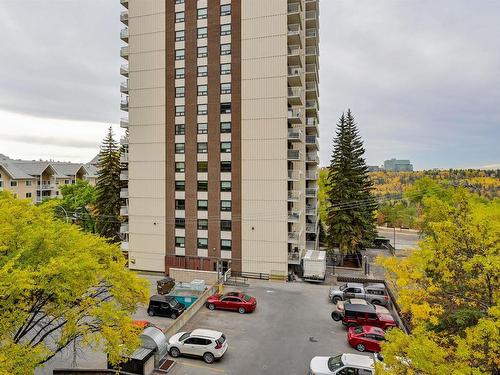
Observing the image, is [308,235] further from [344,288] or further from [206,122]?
[206,122]

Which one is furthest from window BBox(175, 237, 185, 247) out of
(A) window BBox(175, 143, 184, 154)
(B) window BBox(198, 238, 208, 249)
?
(A) window BBox(175, 143, 184, 154)

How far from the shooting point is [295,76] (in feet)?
116

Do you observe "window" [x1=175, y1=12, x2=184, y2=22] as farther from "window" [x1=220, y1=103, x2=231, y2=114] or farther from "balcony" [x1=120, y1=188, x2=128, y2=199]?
"balcony" [x1=120, y1=188, x2=128, y2=199]

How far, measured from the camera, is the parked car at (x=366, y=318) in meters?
22.2

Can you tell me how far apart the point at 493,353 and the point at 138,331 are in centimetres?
1299

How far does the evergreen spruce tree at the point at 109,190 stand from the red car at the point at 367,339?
33.4 meters

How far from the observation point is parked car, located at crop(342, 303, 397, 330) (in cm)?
2223

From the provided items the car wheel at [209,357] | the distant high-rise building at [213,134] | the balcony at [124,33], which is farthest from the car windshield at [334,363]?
the balcony at [124,33]

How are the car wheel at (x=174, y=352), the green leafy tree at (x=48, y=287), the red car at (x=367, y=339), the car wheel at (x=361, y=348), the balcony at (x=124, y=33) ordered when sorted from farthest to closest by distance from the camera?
1. the balcony at (x=124, y=33)
2. the car wheel at (x=361, y=348)
3. the red car at (x=367, y=339)
4. the car wheel at (x=174, y=352)
5. the green leafy tree at (x=48, y=287)

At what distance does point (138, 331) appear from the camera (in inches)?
Result: 589

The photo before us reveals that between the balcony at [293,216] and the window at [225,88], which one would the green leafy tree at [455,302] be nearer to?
the balcony at [293,216]

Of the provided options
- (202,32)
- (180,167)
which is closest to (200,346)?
(180,167)

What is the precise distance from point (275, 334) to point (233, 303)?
4627 millimetres

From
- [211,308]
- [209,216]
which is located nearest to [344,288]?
[211,308]
